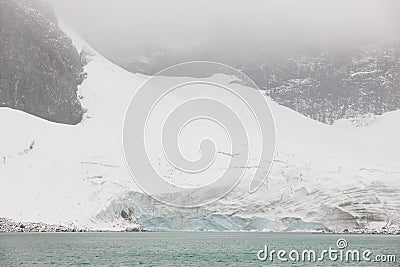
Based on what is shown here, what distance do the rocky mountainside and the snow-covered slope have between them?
42.7 metres

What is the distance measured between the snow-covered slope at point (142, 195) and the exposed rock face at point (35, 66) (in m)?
4.51

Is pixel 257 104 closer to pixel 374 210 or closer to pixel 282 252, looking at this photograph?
pixel 374 210

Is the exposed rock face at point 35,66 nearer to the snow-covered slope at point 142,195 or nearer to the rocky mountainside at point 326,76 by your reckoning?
the snow-covered slope at point 142,195

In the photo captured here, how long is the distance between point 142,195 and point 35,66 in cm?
2791

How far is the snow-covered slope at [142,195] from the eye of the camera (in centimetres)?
6744

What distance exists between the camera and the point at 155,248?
50750 millimetres

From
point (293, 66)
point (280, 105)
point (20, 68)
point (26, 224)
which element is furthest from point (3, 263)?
point (293, 66)

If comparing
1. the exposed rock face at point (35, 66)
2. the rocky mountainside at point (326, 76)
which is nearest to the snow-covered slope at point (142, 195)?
the exposed rock face at point (35, 66)

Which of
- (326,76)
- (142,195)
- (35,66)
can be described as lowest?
(142,195)

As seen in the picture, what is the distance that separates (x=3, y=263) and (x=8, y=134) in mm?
38534

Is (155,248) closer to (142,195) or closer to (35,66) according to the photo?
(142,195)

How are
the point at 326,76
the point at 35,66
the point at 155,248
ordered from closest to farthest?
the point at 155,248, the point at 35,66, the point at 326,76

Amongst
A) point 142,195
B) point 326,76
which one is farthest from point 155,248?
point 326,76

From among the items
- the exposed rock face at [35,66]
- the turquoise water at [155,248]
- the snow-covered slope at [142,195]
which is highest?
the exposed rock face at [35,66]
